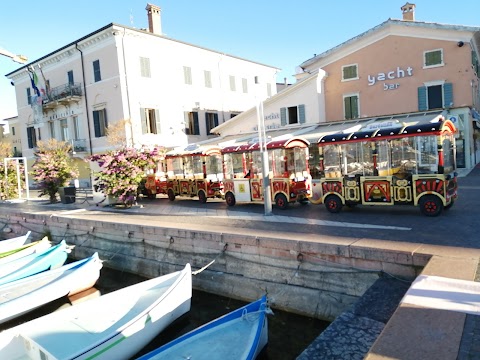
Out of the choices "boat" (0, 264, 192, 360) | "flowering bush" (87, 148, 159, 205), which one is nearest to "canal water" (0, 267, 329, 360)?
"boat" (0, 264, 192, 360)

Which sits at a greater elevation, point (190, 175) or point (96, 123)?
point (96, 123)

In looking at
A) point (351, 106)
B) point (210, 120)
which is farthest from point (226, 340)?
point (210, 120)

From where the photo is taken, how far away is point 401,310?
4562mm

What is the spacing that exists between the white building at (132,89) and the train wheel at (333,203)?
16263 mm

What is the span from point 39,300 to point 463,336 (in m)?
8.18

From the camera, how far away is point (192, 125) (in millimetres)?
29453

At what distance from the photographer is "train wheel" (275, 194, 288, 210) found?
12883 millimetres

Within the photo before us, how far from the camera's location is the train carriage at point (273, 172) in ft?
42.4

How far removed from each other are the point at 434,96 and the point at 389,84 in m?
2.34

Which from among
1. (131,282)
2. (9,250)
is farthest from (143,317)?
(9,250)

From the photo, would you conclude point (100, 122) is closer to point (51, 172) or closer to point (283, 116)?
point (51, 172)

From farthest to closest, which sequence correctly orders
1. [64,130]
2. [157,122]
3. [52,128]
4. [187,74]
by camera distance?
[52,128] → [64,130] → [187,74] → [157,122]

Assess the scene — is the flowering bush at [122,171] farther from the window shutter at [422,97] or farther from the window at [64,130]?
the window at [64,130]

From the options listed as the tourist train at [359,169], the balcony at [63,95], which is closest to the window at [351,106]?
the tourist train at [359,169]
